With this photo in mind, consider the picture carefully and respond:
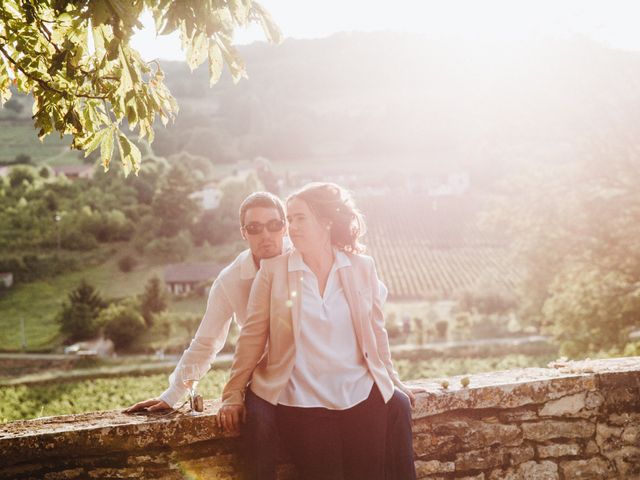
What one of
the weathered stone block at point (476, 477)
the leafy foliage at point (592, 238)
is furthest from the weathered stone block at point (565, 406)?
the leafy foliage at point (592, 238)

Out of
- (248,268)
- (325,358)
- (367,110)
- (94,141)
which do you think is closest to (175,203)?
(94,141)

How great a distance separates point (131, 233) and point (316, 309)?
62.7 meters

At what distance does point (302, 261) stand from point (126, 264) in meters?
54.8

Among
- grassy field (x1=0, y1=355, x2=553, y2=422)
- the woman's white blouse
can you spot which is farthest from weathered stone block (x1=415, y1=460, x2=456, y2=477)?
grassy field (x1=0, y1=355, x2=553, y2=422)

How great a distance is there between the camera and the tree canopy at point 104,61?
2.76 metres

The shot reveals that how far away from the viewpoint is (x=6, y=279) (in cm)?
5388

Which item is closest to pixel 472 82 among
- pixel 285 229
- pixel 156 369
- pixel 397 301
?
pixel 397 301

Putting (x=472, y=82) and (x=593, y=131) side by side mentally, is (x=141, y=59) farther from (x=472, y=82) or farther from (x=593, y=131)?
(x=472, y=82)

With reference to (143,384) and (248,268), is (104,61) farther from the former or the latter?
(143,384)

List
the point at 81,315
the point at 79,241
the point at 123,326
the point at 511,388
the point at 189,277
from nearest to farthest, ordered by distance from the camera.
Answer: the point at 511,388 < the point at 123,326 < the point at 81,315 < the point at 189,277 < the point at 79,241

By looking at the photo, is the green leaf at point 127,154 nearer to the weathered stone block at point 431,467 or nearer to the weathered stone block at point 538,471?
the weathered stone block at point 431,467

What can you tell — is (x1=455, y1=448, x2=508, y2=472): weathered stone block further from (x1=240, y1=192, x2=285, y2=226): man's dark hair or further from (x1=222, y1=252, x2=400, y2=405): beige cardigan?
(x1=240, y1=192, x2=285, y2=226): man's dark hair

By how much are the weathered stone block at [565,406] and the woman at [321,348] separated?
1194mm

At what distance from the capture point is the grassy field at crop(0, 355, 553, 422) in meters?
19.8
